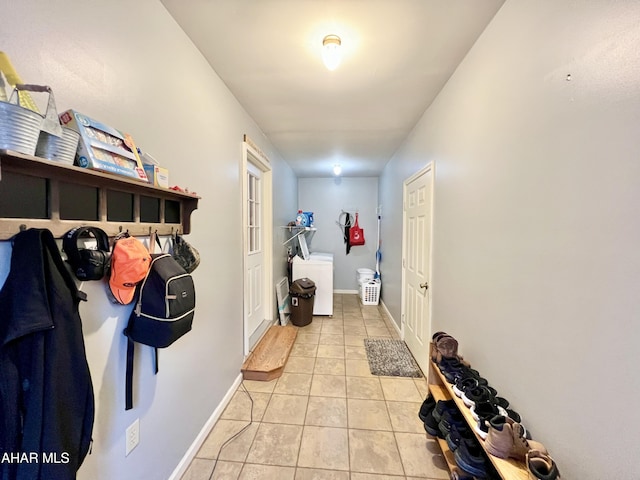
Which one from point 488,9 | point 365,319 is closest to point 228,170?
point 488,9

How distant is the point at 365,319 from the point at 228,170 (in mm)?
3169

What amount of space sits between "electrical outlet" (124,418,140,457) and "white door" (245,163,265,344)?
66.9 inches

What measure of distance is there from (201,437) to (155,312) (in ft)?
3.99

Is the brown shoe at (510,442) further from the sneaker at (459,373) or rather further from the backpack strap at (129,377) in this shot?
the backpack strap at (129,377)

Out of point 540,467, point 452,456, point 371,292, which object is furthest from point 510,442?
point 371,292

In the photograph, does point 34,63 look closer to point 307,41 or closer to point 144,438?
point 307,41

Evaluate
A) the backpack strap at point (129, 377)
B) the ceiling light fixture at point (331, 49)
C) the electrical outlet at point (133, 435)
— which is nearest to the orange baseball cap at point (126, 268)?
the backpack strap at point (129, 377)

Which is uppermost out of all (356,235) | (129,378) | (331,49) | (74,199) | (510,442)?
(331,49)

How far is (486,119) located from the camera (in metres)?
1.52

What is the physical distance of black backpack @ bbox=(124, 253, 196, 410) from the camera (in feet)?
3.58

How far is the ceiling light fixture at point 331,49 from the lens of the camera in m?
1.54

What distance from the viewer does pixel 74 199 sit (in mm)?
914

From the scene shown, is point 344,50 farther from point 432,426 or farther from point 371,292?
point 371,292

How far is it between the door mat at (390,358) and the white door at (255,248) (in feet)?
4.52
